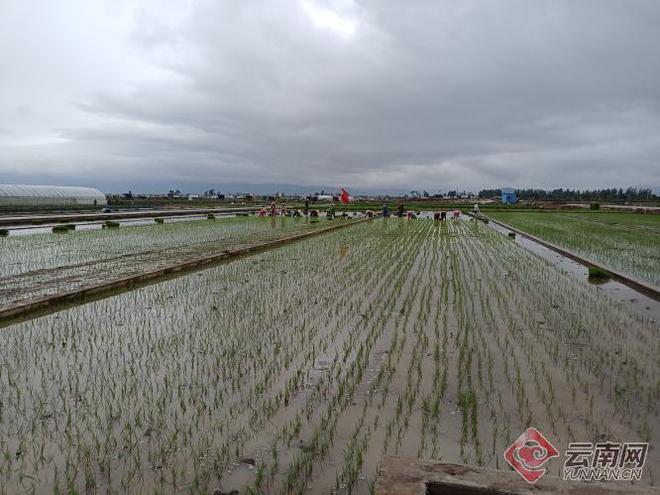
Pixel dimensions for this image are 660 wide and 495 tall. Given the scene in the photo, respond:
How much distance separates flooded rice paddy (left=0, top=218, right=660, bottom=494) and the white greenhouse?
33208mm

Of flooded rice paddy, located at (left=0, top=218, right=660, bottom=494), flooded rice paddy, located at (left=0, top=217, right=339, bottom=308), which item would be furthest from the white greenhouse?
flooded rice paddy, located at (left=0, top=218, right=660, bottom=494)

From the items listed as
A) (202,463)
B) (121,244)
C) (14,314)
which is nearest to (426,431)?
(202,463)

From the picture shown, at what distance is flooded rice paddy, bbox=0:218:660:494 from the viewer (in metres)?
2.54

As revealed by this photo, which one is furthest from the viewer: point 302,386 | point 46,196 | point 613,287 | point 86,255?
point 46,196

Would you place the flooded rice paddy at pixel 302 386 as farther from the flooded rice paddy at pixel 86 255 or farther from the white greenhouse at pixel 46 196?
the white greenhouse at pixel 46 196

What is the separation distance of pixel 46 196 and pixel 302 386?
41.8m

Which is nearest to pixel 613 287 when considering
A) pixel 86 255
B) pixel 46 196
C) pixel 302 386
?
pixel 302 386

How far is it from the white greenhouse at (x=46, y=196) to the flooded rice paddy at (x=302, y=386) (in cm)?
3321

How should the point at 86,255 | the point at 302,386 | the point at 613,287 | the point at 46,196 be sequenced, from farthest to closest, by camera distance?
the point at 46,196
the point at 86,255
the point at 613,287
the point at 302,386

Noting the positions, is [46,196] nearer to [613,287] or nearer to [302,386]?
[613,287]

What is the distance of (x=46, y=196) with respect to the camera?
3838 centimetres

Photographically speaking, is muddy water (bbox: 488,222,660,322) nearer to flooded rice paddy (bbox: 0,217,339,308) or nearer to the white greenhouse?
flooded rice paddy (bbox: 0,217,339,308)

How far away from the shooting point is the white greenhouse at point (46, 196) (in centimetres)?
3369

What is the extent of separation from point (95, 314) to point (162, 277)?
2678mm
